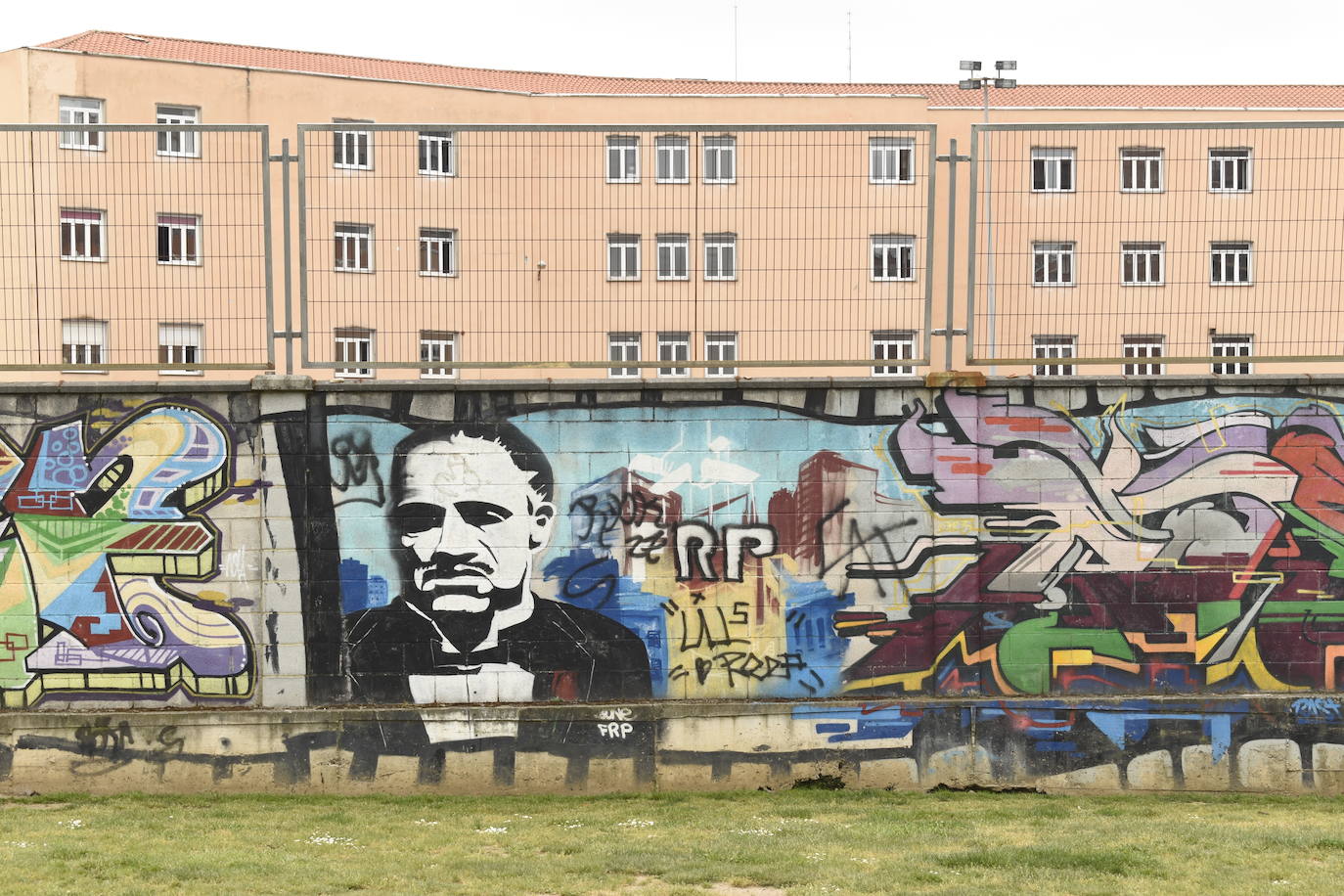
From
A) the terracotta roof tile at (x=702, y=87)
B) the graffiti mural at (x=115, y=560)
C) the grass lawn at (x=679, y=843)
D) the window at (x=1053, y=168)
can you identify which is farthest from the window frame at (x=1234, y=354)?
the terracotta roof tile at (x=702, y=87)

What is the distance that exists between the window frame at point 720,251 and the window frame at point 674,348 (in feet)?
1.65

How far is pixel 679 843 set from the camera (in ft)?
27.1

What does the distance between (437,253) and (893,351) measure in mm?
3526

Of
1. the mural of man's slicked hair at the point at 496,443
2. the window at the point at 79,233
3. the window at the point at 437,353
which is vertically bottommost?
the mural of man's slicked hair at the point at 496,443

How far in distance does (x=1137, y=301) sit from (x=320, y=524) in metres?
6.40

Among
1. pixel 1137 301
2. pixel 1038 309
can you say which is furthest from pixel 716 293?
pixel 1137 301

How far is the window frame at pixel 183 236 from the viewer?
32.7 ft

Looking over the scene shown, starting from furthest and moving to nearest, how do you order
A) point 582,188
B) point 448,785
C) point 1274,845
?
point 582,188, point 448,785, point 1274,845

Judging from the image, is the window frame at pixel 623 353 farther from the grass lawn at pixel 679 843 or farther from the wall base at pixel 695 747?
the grass lawn at pixel 679 843

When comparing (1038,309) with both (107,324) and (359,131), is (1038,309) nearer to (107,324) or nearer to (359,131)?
(359,131)

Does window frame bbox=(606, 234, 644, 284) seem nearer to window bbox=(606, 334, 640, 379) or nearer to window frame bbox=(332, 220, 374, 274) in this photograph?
window bbox=(606, 334, 640, 379)

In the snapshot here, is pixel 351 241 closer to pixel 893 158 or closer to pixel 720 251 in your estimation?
pixel 720 251

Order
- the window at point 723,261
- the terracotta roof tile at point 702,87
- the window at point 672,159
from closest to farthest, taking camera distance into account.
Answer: the window at point 672,159 < the window at point 723,261 < the terracotta roof tile at point 702,87

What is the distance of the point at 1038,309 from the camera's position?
9.98 metres
